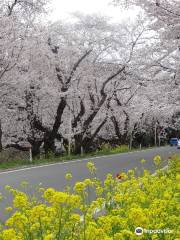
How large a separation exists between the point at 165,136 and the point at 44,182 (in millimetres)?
61639

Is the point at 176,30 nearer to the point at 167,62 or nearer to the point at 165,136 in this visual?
the point at 167,62

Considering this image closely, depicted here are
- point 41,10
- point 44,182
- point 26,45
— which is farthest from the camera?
point 41,10

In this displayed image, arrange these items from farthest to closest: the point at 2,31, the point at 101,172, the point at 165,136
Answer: the point at 165,136 < the point at 2,31 < the point at 101,172

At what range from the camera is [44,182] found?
13945 millimetres

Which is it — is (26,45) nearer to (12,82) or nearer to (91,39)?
(12,82)

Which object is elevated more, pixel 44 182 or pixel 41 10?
pixel 41 10

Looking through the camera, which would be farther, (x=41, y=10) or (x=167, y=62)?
(x=41, y=10)

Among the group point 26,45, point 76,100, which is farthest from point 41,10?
point 76,100

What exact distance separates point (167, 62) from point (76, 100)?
1431cm

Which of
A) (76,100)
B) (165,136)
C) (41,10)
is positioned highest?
(41,10)

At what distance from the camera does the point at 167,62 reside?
21203mm

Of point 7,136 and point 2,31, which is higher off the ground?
point 2,31

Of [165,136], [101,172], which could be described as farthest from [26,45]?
[165,136]

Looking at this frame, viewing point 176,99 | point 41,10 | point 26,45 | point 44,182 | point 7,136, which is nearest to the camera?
point 44,182
